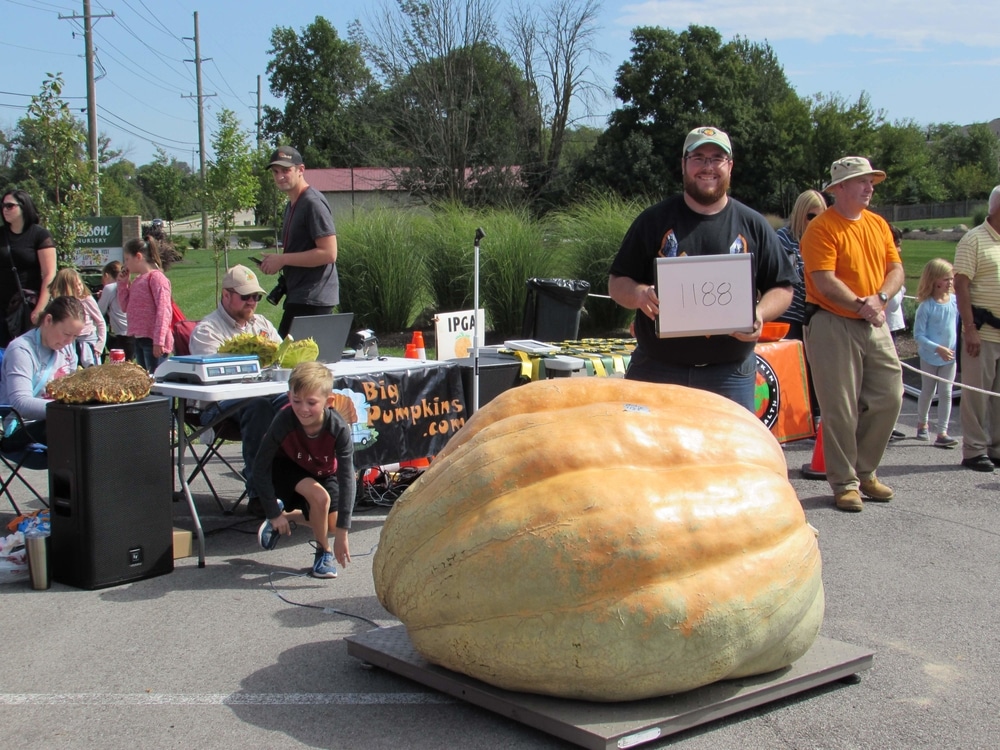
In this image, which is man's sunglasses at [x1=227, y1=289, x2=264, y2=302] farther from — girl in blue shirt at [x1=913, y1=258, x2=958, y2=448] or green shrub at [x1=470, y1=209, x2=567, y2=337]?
green shrub at [x1=470, y1=209, x2=567, y2=337]

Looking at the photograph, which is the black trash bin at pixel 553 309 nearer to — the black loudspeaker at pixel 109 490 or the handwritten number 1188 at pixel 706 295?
the black loudspeaker at pixel 109 490

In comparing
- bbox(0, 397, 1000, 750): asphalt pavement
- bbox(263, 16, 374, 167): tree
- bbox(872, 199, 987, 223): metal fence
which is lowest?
bbox(0, 397, 1000, 750): asphalt pavement

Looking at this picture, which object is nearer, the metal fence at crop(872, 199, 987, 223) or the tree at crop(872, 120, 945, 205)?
the tree at crop(872, 120, 945, 205)

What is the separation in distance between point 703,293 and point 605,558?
1.60 m

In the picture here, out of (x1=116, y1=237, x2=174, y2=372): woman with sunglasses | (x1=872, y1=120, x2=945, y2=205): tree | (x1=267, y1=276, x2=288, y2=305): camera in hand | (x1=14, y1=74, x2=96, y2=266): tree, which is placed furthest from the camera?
(x1=872, y1=120, x2=945, y2=205): tree

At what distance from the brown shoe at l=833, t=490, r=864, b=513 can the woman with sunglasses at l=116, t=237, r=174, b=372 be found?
5780mm

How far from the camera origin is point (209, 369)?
564 cm

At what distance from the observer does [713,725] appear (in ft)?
11.7

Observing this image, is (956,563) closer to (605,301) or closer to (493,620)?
(493,620)

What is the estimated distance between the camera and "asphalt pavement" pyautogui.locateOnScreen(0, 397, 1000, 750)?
3498 mm

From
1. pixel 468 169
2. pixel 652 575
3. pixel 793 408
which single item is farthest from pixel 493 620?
pixel 468 169

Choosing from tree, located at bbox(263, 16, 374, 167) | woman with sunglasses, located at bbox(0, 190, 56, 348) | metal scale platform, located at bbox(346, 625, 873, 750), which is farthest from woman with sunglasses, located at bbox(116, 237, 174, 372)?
tree, located at bbox(263, 16, 374, 167)

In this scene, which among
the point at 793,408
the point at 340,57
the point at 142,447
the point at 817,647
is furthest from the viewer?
the point at 340,57

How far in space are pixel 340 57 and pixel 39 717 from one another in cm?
8958
